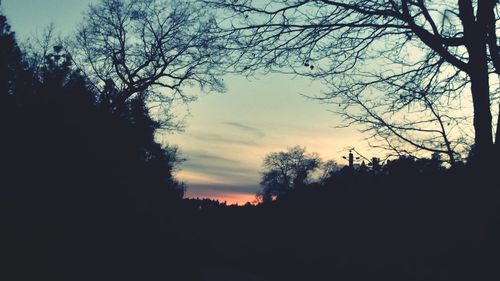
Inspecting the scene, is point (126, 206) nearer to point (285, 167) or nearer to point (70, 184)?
point (70, 184)

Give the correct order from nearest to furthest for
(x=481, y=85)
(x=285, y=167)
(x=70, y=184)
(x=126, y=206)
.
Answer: (x=70, y=184) → (x=126, y=206) → (x=481, y=85) → (x=285, y=167)

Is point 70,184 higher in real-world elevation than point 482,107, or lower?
lower

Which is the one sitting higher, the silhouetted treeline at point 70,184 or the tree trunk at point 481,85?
the tree trunk at point 481,85

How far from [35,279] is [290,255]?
35.1 feet

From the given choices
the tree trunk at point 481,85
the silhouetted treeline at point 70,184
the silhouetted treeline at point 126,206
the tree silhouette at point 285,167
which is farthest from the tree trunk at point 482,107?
the tree silhouette at point 285,167

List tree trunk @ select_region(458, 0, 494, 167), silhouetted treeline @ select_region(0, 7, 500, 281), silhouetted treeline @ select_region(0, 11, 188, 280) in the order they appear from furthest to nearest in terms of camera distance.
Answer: tree trunk @ select_region(458, 0, 494, 167), silhouetted treeline @ select_region(0, 7, 500, 281), silhouetted treeline @ select_region(0, 11, 188, 280)

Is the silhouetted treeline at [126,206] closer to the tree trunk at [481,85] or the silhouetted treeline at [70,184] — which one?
the silhouetted treeline at [70,184]

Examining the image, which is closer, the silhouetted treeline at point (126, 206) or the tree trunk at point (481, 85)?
the silhouetted treeline at point (126, 206)

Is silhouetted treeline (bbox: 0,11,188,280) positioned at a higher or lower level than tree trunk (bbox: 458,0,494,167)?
lower

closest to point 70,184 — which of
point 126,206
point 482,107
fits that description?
point 126,206

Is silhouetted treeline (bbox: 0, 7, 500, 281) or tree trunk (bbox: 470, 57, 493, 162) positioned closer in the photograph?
silhouetted treeline (bbox: 0, 7, 500, 281)

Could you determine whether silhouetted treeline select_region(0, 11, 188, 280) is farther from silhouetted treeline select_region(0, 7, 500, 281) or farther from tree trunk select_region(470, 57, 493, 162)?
tree trunk select_region(470, 57, 493, 162)

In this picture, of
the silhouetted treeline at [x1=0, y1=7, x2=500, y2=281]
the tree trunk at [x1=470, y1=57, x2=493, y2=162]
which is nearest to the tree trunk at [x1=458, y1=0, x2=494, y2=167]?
the tree trunk at [x1=470, y1=57, x2=493, y2=162]

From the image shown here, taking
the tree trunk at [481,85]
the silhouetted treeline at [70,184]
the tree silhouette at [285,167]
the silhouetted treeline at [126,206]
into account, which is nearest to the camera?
the silhouetted treeline at [70,184]
